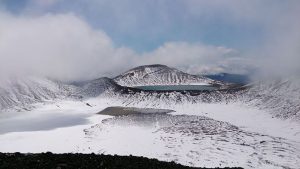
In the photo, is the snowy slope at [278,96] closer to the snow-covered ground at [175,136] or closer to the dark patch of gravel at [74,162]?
the snow-covered ground at [175,136]

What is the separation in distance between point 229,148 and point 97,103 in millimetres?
92078

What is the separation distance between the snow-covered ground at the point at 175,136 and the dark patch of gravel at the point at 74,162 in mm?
24103

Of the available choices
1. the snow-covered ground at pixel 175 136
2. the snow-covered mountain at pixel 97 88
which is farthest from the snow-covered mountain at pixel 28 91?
the snow-covered ground at pixel 175 136

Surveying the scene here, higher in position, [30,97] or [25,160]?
[30,97]

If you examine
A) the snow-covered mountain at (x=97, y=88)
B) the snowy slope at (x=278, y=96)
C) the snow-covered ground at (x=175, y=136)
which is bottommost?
the snow-covered ground at (x=175, y=136)

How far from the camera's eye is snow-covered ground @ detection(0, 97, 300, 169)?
62219mm

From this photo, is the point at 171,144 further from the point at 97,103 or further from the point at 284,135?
the point at 97,103

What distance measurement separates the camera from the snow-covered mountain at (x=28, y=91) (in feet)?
471

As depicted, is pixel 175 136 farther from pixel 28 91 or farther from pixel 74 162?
pixel 28 91

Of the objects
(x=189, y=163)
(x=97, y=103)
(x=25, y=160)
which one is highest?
(x=97, y=103)

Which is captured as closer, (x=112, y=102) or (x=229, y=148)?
(x=229, y=148)

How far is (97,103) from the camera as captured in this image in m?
153

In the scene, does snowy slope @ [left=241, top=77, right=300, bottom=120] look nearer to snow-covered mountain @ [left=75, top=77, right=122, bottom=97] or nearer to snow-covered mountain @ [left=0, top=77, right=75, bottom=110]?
snow-covered mountain @ [left=75, top=77, right=122, bottom=97]

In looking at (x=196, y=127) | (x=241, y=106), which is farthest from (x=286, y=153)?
(x=241, y=106)
